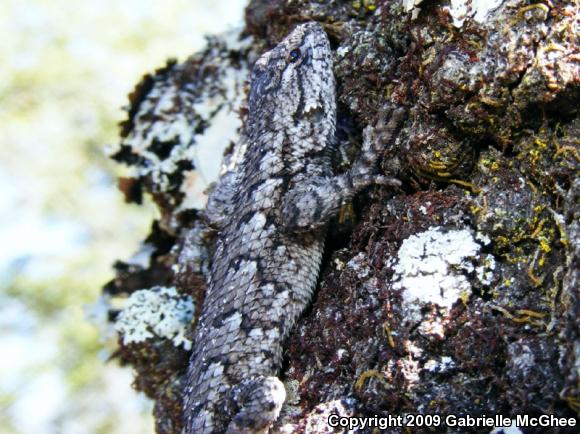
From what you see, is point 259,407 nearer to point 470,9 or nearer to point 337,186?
point 337,186

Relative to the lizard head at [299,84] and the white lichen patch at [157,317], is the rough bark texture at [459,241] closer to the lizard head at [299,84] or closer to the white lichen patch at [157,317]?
the lizard head at [299,84]

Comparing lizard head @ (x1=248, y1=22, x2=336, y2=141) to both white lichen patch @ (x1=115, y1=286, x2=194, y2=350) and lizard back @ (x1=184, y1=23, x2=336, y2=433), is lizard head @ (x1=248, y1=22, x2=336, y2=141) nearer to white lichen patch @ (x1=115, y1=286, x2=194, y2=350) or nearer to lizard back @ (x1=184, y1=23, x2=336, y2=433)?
lizard back @ (x1=184, y1=23, x2=336, y2=433)

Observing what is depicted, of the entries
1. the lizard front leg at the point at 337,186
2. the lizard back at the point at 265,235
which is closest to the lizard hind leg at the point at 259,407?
the lizard back at the point at 265,235

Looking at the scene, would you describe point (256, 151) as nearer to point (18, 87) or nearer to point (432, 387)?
point (432, 387)

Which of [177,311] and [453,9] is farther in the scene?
[177,311]

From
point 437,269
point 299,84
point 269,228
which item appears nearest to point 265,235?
point 269,228

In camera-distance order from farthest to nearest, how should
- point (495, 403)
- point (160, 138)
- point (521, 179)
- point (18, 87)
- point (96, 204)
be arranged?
point (96, 204) < point (18, 87) < point (160, 138) < point (521, 179) < point (495, 403)

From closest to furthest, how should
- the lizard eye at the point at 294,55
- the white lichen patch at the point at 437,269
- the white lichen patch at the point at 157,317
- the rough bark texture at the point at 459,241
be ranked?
1. the rough bark texture at the point at 459,241
2. the white lichen patch at the point at 437,269
3. the lizard eye at the point at 294,55
4. the white lichen patch at the point at 157,317

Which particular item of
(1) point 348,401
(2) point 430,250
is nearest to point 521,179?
(2) point 430,250

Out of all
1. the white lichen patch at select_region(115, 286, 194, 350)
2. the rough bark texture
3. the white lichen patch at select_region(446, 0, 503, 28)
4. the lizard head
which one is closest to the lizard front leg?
the rough bark texture
